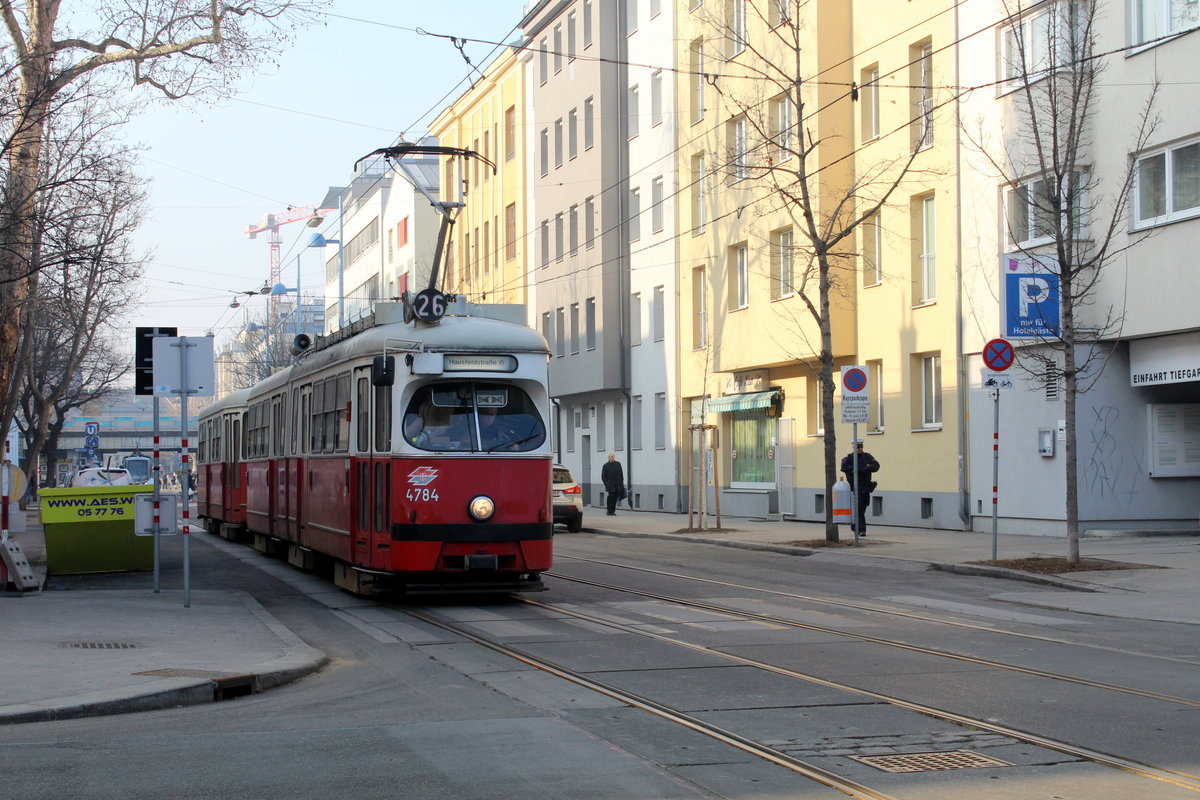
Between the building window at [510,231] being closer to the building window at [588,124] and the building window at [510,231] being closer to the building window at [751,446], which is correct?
the building window at [588,124]

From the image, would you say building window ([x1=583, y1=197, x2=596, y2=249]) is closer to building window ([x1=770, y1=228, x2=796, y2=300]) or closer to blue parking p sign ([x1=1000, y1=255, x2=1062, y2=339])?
building window ([x1=770, y1=228, x2=796, y2=300])

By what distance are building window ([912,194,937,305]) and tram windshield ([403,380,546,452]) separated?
15.9m

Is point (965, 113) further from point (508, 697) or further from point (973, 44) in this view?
point (508, 697)

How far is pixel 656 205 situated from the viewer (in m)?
44.1

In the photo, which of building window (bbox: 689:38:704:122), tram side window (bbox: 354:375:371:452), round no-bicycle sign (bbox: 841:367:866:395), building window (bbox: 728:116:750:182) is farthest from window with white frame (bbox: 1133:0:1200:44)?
building window (bbox: 689:38:704:122)

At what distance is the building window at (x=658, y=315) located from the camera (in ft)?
144

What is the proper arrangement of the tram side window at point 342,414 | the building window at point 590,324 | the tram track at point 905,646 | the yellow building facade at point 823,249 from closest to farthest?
the tram track at point 905,646, the tram side window at point 342,414, the yellow building facade at point 823,249, the building window at point 590,324

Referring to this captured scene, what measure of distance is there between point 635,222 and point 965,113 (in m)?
19.6

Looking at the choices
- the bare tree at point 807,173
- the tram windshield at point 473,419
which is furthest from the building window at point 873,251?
the tram windshield at point 473,419

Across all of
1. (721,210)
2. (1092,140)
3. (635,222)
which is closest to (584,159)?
(635,222)

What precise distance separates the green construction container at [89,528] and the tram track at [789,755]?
934cm

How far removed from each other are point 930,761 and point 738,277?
3141 cm

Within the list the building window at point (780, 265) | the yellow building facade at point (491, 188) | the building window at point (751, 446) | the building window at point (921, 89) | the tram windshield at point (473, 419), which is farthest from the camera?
the yellow building facade at point (491, 188)

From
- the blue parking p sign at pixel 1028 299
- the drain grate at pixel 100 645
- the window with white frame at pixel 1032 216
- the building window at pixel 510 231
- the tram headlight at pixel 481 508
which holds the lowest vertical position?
the drain grate at pixel 100 645
